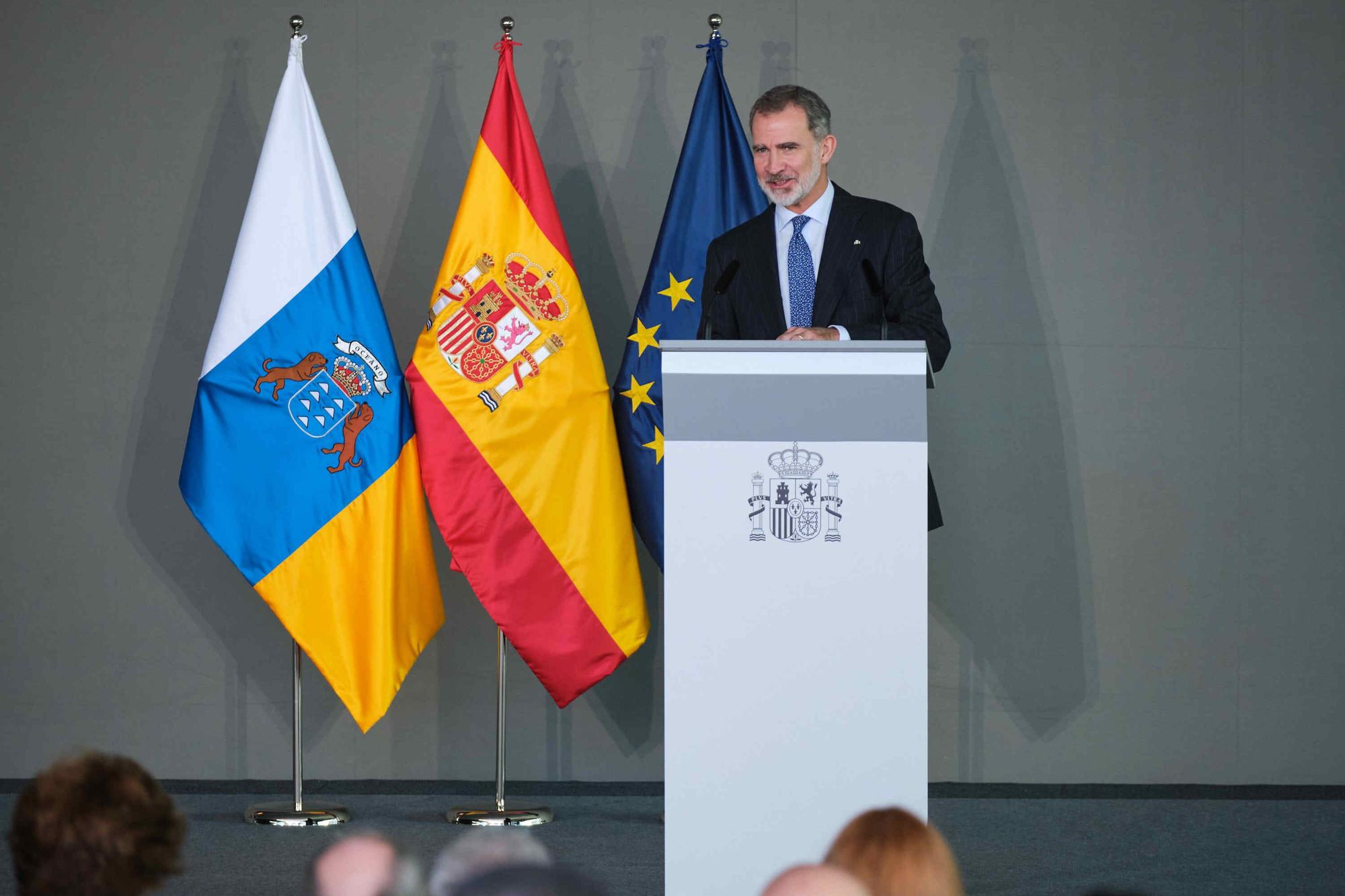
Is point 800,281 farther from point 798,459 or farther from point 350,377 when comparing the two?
point 350,377

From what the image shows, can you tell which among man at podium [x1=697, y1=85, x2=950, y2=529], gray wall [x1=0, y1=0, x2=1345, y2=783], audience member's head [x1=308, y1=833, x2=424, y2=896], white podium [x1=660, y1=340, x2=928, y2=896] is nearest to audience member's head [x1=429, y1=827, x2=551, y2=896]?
audience member's head [x1=308, y1=833, x2=424, y2=896]

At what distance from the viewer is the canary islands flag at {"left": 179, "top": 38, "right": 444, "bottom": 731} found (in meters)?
4.14

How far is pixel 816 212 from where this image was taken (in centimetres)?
362

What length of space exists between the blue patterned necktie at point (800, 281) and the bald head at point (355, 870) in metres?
2.45

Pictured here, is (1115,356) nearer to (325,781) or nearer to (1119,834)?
(1119,834)

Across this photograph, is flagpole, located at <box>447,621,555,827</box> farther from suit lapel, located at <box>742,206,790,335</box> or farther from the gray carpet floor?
suit lapel, located at <box>742,206,790,335</box>

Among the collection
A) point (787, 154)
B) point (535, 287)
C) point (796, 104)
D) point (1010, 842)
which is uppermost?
point (796, 104)

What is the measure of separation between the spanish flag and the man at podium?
762 millimetres

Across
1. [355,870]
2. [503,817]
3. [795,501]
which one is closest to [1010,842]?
[503,817]

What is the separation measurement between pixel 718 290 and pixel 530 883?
208 cm

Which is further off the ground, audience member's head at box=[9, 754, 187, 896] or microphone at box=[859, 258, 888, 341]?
microphone at box=[859, 258, 888, 341]

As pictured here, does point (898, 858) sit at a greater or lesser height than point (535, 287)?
lesser

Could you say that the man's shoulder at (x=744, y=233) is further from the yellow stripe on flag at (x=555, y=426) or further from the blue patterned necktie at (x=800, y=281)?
the yellow stripe on flag at (x=555, y=426)

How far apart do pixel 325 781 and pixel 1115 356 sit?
3094 mm
